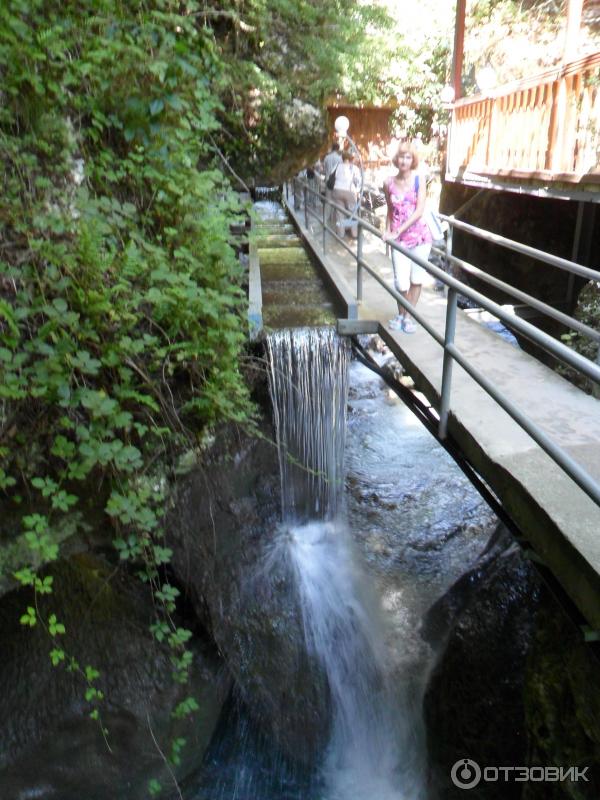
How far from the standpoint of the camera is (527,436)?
3389 mm

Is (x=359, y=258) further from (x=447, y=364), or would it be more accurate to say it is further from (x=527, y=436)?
(x=527, y=436)

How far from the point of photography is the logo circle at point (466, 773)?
416cm

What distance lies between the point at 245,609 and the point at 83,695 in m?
1.43

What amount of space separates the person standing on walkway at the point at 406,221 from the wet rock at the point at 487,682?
7.55 feet

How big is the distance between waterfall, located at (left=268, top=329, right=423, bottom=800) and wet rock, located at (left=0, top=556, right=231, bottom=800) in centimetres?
147

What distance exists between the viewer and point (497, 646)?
4.39m

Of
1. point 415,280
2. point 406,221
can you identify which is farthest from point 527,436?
point 406,221

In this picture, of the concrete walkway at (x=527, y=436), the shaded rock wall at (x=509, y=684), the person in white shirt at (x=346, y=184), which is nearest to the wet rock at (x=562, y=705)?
the shaded rock wall at (x=509, y=684)

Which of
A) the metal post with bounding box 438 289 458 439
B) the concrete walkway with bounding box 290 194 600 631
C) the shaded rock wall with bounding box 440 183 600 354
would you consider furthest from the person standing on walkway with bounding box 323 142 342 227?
the metal post with bounding box 438 289 458 439

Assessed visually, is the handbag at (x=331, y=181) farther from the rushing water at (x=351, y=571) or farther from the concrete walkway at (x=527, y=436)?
the concrete walkway at (x=527, y=436)

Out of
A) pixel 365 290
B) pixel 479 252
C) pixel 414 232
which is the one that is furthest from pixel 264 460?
pixel 479 252

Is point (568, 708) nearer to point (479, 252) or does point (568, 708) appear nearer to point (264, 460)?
point (264, 460)

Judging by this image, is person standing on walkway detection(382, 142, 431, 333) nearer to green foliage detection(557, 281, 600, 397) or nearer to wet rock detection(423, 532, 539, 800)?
green foliage detection(557, 281, 600, 397)

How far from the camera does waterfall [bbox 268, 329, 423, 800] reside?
4.72 m
